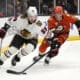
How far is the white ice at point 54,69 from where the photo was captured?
4.91 m

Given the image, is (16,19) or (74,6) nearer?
(16,19)

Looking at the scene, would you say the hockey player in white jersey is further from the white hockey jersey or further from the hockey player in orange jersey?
the hockey player in orange jersey

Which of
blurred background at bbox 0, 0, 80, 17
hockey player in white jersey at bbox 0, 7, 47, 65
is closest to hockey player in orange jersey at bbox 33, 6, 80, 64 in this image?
hockey player in white jersey at bbox 0, 7, 47, 65

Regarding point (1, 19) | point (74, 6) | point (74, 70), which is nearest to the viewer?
point (74, 70)

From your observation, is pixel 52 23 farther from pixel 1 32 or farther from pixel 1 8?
pixel 1 8

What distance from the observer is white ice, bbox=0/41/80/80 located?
16.1 feet

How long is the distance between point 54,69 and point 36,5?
4034mm

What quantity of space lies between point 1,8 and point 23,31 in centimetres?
320

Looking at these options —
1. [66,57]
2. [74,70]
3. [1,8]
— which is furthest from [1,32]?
[1,8]

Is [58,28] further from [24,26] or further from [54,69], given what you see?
[24,26]

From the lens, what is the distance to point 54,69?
5.60m

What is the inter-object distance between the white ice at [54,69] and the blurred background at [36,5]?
1.85 metres

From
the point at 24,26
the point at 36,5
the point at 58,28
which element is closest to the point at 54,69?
the point at 58,28

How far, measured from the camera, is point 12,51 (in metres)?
5.17
